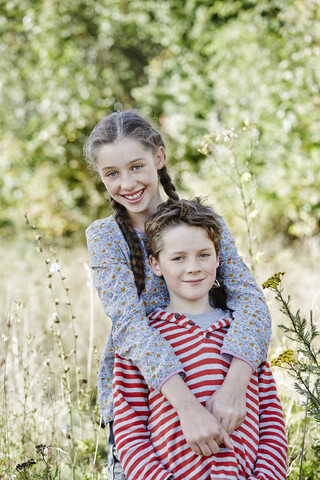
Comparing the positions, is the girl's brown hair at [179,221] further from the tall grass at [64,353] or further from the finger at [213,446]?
the finger at [213,446]

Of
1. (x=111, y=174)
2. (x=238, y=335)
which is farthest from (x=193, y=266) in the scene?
(x=111, y=174)

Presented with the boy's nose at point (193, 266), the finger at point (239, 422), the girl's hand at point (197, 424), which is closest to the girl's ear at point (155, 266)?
the boy's nose at point (193, 266)

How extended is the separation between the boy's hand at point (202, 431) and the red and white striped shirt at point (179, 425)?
4cm

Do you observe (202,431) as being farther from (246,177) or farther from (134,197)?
(246,177)

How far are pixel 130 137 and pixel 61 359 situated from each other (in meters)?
1.21

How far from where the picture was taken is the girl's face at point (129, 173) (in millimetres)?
2010

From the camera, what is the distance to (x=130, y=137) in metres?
2.03

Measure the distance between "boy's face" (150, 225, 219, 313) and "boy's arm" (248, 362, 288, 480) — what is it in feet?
1.14

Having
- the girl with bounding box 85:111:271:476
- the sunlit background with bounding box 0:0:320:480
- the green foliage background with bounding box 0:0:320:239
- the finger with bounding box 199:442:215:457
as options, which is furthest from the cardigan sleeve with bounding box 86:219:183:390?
the green foliage background with bounding box 0:0:320:239

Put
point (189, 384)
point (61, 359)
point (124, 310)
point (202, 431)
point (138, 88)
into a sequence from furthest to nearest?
point (138, 88) → point (61, 359) → point (124, 310) → point (189, 384) → point (202, 431)

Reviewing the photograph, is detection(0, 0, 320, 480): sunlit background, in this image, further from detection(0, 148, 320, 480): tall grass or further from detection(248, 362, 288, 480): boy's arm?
detection(248, 362, 288, 480): boy's arm

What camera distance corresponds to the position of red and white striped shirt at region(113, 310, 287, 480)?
160 cm

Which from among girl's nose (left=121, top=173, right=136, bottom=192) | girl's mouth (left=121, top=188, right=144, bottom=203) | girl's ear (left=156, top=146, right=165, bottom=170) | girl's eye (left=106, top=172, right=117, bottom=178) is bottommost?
girl's mouth (left=121, top=188, right=144, bottom=203)

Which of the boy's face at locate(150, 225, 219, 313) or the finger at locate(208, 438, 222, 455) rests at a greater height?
the boy's face at locate(150, 225, 219, 313)
